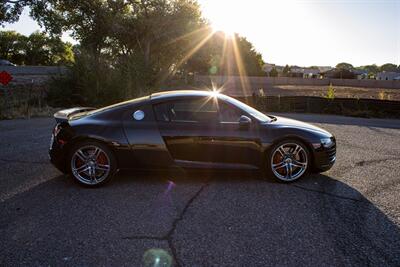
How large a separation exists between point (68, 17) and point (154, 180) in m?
31.5

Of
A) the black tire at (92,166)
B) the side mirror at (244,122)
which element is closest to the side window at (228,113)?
the side mirror at (244,122)

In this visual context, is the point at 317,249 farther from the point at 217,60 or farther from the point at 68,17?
the point at 217,60

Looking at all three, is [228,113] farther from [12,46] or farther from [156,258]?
[12,46]

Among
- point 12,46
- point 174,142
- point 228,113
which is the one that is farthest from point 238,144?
point 12,46

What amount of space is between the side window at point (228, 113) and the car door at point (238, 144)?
1.4 inches

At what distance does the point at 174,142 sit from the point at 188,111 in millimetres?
629

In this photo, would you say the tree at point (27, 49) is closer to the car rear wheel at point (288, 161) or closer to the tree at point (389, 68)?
the car rear wheel at point (288, 161)

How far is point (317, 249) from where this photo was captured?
131 inches

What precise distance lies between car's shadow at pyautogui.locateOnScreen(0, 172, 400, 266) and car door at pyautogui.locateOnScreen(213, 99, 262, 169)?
27 cm

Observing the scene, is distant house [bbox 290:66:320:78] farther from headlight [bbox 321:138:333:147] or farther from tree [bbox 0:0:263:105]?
headlight [bbox 321:138:333:147]

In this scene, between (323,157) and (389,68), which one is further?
(389,68)

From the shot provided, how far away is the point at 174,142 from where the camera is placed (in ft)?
16.4

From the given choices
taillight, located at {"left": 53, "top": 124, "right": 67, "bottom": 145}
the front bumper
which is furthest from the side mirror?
taillight, located at {"left": 53, "top": 124, "right": 67, "bottom": 145}

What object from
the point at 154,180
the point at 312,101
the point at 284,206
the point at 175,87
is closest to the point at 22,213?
the point at 154,180
